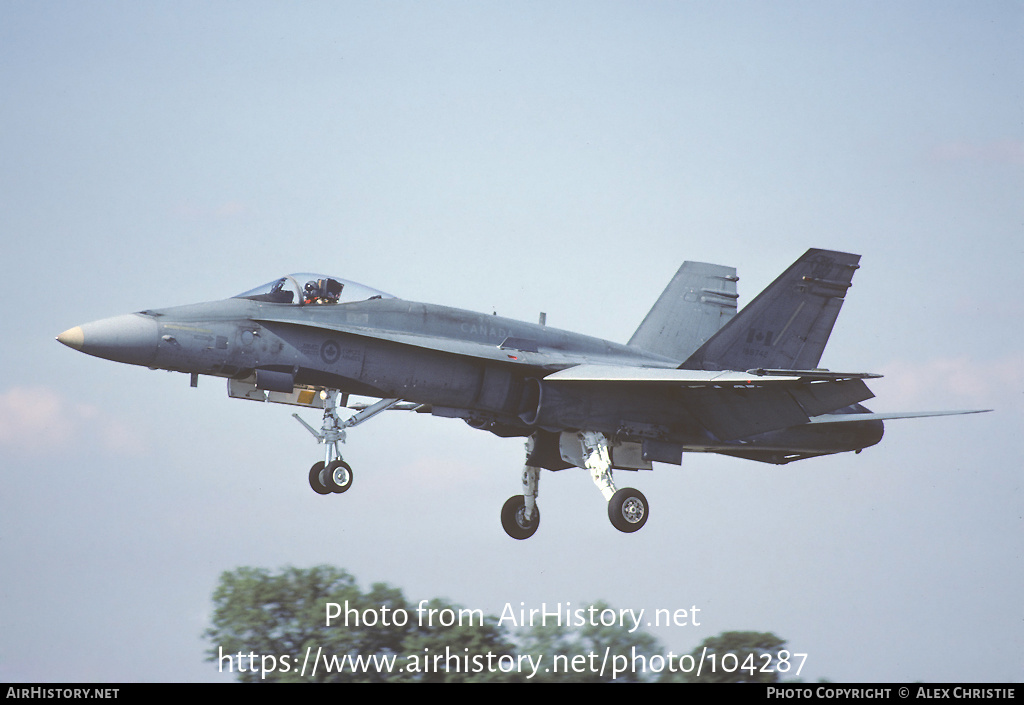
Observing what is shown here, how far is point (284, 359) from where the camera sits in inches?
669

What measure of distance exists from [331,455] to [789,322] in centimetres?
858

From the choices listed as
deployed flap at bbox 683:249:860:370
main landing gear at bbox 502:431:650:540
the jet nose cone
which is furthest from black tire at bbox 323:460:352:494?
deployed flap at bbox 683:249:860:370

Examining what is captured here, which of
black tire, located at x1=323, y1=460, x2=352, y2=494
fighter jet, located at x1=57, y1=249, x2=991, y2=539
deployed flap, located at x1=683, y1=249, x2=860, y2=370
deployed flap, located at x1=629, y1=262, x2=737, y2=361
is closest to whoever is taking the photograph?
fighter jet, located at x1=57, y1=249, x2=991, y2=539

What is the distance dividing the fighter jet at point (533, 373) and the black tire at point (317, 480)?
0.08 ft

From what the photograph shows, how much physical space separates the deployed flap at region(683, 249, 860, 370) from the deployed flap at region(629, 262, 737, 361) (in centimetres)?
204

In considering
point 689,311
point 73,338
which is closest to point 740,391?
point 689,311

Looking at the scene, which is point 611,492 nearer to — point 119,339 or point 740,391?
point 740,391

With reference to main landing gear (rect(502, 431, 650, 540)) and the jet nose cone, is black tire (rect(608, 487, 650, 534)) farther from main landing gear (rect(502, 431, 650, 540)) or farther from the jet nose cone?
the jet nose cone

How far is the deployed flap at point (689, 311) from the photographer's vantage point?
22.8 metres

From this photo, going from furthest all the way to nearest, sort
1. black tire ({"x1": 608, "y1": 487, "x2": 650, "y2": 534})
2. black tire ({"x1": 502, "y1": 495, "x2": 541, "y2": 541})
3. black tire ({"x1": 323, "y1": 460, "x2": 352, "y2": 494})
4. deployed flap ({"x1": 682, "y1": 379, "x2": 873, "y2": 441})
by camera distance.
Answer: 1. black tire ({"x1": 502, "y1": 495, "x2": 541, "y2": 541})
2. black tire ({"x1": 608, "y1": 487, "x2": 650, "y2": 534})
3. deployed flap ({"x1": 682, "y1": 379, "x2": 873, "y2": 441})
4. black tire ({"x1": 323, "y1": 460, "x2": 352, "y2": 494})

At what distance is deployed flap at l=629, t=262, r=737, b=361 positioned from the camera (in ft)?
74.7

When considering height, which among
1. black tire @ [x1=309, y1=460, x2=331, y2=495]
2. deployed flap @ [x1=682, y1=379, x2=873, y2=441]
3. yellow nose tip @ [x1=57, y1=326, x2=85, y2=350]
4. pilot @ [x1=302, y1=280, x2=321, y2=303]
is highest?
pilot @ [x1=302, y1=280, x2=321, y2=303]

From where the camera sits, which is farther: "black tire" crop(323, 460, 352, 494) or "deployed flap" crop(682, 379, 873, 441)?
"deployed flap" crop(682, 379, 873, 441)

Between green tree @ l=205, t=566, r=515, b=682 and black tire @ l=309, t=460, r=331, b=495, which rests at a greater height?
black tire @ l=309, t=460, r=331, b=495
